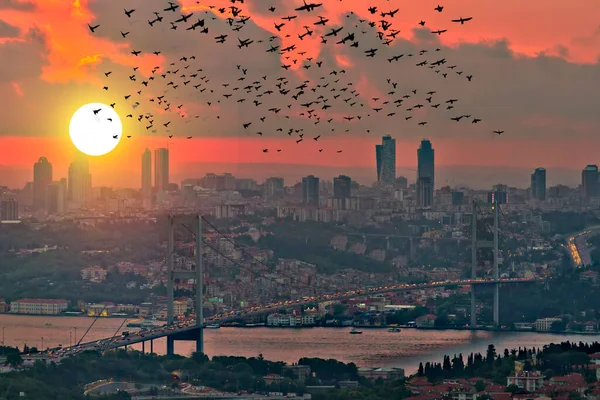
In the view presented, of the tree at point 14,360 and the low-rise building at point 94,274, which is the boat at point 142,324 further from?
the low-rise building at point 94,274

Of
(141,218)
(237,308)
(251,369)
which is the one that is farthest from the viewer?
(141,218)

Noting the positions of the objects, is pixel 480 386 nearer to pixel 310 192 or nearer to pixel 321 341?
pixel 321 341

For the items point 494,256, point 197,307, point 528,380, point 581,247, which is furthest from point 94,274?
point 528,380

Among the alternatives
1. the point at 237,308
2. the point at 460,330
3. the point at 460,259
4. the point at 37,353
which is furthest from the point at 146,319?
the point at 460,259

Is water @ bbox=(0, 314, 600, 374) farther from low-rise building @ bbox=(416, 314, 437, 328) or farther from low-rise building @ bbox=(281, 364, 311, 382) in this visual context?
low-rise building @ bbox=(281, 364, 311, 382)

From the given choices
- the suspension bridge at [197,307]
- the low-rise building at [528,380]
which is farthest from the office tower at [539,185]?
the low-rise building at [528,380]

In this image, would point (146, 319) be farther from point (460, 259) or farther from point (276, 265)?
point (460, 259)
